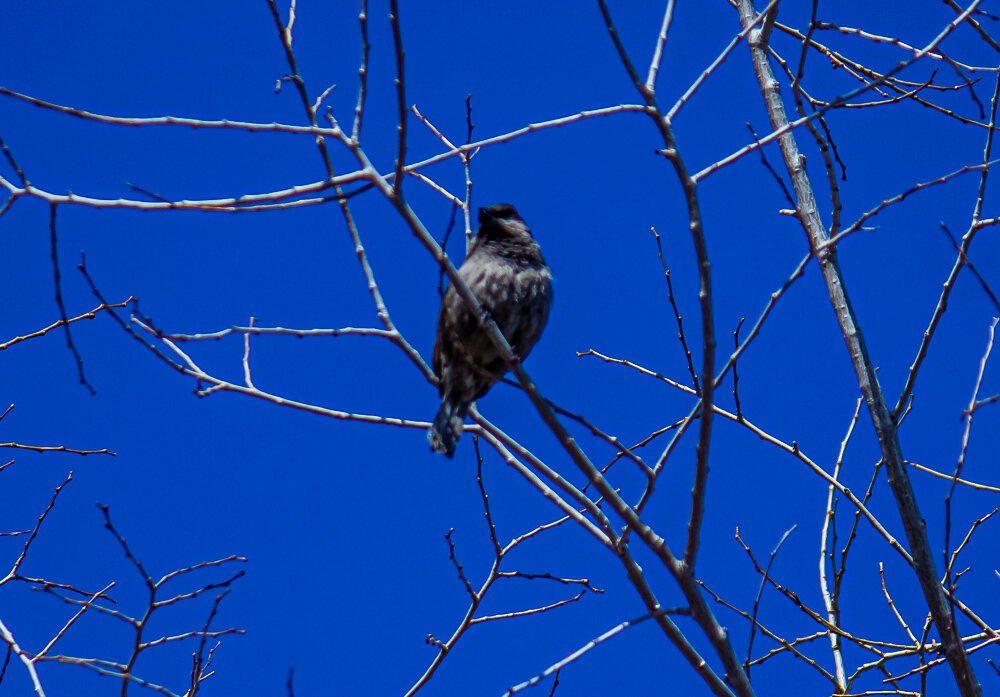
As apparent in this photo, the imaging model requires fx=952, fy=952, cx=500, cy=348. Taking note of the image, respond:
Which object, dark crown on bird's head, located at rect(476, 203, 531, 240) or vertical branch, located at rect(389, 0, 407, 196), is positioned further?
dark crown on bird's head, located at rect(476, 203, 531, 240)

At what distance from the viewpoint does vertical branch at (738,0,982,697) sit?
342 cm

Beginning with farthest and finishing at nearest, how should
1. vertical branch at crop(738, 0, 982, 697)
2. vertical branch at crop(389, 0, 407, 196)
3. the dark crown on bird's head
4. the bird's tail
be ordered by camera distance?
the dark crown on bird's head → the bird's tail → vertical branch at crop(738, 0, 982, 697) → vertical branch at crop(389, 0, 407, 196)

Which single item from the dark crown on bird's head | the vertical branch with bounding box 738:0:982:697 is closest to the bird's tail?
the dark crown on bird's head

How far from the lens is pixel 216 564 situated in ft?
14.5

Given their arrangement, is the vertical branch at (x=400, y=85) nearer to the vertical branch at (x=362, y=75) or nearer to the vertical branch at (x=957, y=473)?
Answer: the vertical branch at (x=362, y=75)

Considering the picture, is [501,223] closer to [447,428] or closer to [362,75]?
[447,428]

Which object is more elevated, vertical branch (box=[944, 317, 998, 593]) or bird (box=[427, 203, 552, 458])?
bird (box=[427, 203, 552, 458])

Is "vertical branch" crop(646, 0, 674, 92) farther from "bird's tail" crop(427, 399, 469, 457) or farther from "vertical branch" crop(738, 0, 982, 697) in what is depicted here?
"bird's tail" crop(427, 399, 469, 457)

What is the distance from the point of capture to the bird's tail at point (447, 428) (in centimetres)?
488

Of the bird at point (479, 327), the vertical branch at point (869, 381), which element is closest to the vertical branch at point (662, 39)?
the vertical branch at point (869, 381)

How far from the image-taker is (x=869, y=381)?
3998 millimetres

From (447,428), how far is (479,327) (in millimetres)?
564

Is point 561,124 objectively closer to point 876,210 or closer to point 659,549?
point 876,210

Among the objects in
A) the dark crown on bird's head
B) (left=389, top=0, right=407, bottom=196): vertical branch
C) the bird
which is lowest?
(left=389, top=0, right=407, bottom=196): vertical branch
